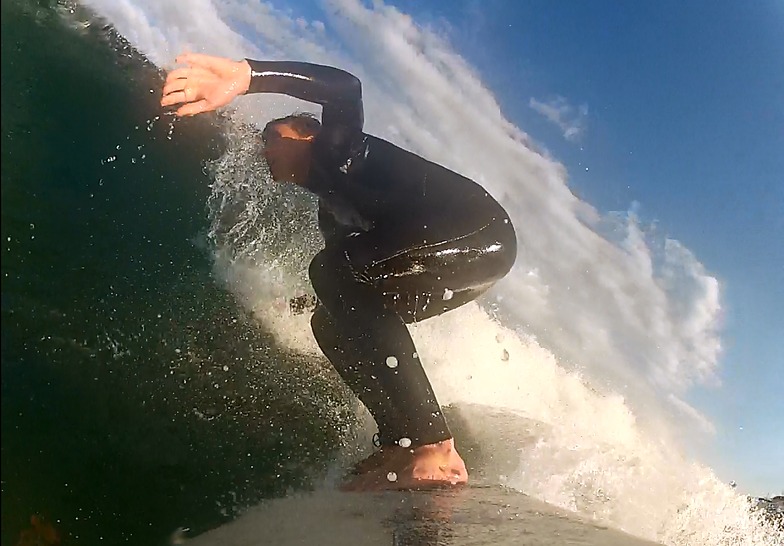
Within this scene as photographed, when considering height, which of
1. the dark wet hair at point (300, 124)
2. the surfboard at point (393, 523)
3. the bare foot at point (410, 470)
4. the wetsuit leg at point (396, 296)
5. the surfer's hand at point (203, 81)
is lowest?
the surfboard at point (393, 523)

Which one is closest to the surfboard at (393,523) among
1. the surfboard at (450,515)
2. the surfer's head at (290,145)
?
the surfboard at (450,515)

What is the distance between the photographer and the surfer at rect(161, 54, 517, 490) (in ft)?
2.71

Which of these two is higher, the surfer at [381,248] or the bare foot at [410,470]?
the surfer at [381,248]

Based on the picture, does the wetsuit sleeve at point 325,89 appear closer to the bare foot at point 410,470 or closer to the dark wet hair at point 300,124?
the dark wet hair at point 300,124

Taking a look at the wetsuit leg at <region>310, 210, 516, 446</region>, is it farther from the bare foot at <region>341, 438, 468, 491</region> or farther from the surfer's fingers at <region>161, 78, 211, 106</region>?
the surfer's fingers at <region>161, 78, 211, 106</region>

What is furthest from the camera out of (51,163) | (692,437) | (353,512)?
(692,437)

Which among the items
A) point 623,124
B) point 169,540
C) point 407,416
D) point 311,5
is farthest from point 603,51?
point 169,540

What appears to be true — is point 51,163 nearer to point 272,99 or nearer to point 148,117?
point 148,117

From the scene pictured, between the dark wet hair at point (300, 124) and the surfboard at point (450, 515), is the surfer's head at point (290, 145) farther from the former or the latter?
the surfboard at point (450, 515)

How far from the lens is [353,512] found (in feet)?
2.80

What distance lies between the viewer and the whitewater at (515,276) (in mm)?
814

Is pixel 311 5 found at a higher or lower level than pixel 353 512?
higher

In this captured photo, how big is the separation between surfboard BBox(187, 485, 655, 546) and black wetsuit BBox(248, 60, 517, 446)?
8 centimetres

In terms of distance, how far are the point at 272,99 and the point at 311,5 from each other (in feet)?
0.36
